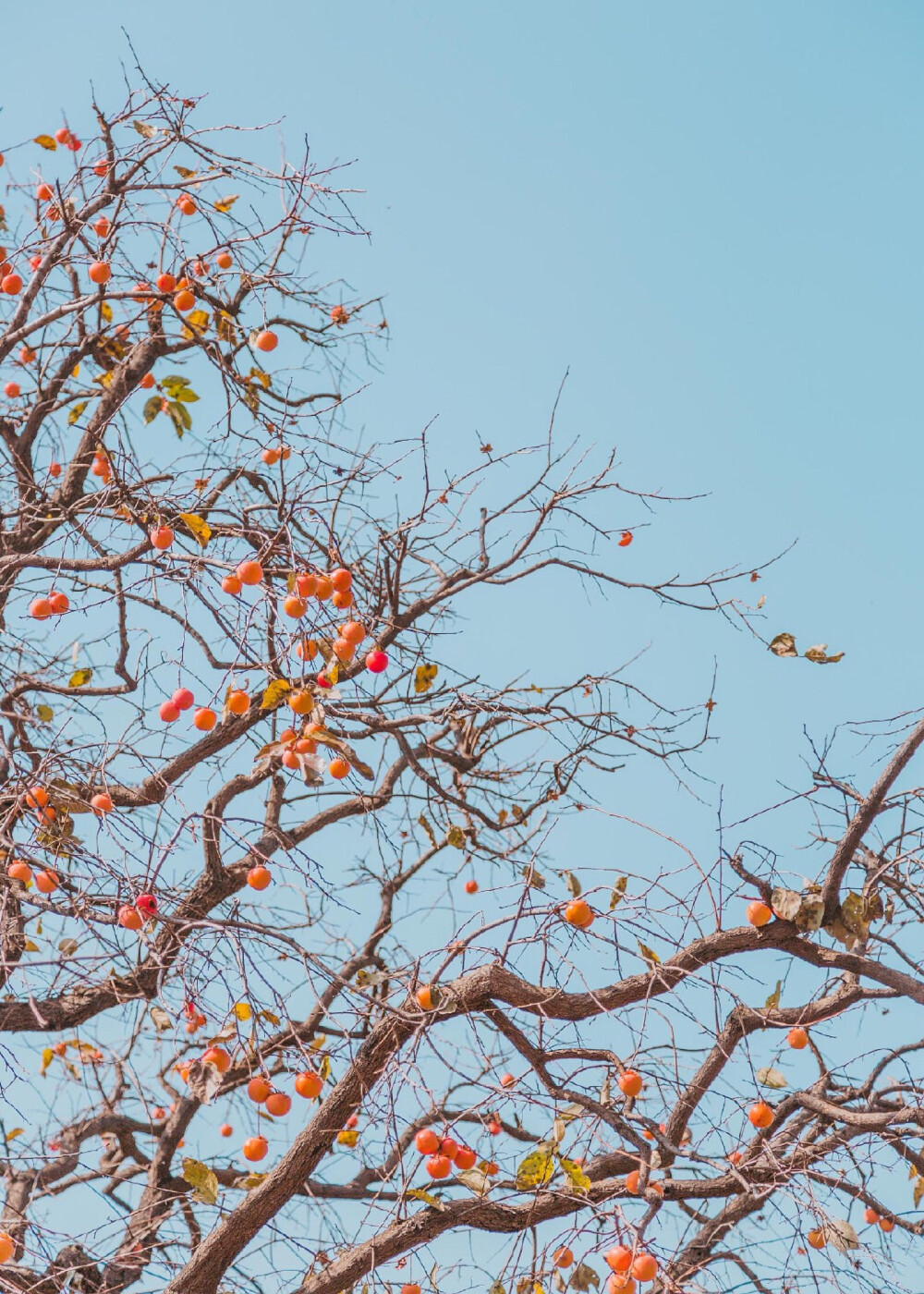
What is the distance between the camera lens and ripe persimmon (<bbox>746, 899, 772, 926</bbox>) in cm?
266

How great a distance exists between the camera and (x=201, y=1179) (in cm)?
253

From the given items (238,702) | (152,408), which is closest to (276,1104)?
(238,702)

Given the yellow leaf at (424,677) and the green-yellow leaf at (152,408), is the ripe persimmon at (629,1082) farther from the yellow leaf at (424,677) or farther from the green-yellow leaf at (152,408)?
the green-yellow leaf at (152,408)

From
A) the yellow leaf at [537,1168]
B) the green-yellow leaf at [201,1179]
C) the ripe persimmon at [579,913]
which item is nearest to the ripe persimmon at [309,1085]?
the green-yellow leaf at [201,1179]

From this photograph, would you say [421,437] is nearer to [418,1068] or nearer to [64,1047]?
[418,1068]

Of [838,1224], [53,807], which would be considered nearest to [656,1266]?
[838,1224]

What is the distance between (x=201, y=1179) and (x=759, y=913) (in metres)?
1.37

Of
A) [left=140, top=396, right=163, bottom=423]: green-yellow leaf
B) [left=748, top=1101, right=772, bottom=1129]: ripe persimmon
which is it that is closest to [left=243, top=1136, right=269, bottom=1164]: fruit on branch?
[left=748, top=1101, right=772, bottom=1129]: ripe persimmon

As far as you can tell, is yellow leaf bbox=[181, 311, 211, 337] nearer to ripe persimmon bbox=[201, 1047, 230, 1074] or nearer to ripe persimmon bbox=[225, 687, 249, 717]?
ripe persimmon bbox=[225, 687, 249, 717]

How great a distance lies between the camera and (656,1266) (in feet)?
6.98

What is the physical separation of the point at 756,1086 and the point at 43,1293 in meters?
1.77

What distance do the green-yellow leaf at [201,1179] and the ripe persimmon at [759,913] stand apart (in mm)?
1319

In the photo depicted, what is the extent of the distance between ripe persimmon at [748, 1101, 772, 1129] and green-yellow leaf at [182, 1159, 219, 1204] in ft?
4.06

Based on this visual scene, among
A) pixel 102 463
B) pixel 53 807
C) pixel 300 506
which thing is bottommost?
pixel 53 807
